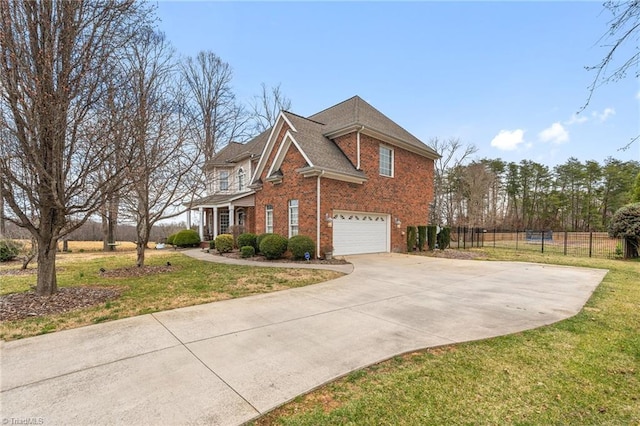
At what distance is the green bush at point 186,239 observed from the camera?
71.2ft

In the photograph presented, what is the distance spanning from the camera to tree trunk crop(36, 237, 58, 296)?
652 centimetres

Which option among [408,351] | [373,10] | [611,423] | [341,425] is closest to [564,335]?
[611,423]

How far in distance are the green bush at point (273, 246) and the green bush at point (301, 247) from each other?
1.53 ft

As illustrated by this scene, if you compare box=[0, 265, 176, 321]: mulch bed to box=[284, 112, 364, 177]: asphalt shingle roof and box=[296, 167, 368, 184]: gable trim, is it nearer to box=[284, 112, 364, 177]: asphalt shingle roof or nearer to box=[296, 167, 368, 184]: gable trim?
box=[296, 167, 368, 184]: gable trim

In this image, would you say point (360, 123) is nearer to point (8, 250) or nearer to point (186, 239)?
point (186, 239)

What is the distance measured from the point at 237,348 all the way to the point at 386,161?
1442 centimetres

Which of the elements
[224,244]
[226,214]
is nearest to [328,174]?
[224,244]

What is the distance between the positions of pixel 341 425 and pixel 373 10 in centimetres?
1401

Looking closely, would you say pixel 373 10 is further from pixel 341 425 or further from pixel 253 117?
pixel 253 117

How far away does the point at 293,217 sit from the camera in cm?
1488

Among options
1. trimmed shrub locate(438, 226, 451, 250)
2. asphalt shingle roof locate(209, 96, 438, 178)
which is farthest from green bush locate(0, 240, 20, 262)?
trimmed shrub locate(438, 226, 451, 250)

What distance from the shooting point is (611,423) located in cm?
262

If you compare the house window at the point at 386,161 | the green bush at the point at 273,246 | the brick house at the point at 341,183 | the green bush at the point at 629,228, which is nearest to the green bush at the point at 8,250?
the brick house at the point at 341,183

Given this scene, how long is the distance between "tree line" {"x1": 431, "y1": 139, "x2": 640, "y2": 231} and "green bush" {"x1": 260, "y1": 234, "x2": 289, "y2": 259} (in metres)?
24.3
